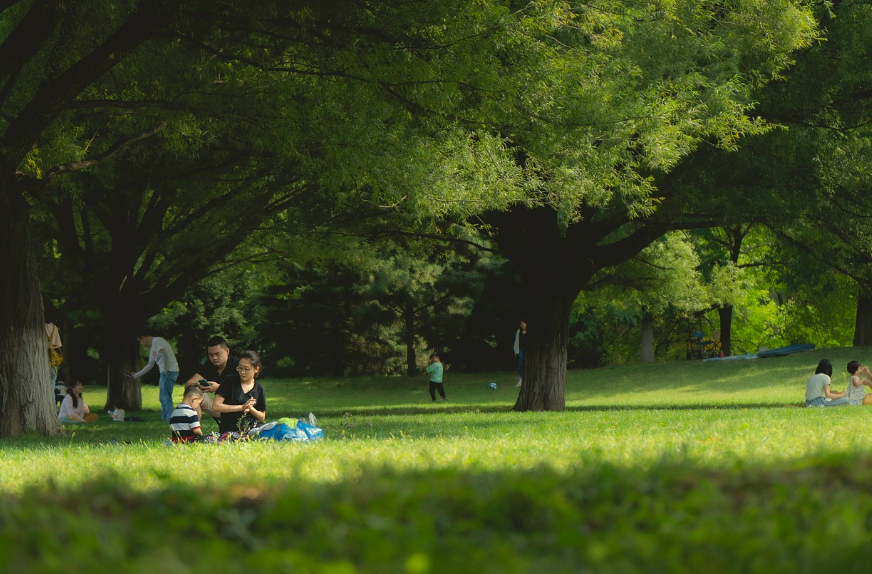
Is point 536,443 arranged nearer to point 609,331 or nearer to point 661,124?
point 661,124

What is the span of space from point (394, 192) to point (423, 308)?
28602mm

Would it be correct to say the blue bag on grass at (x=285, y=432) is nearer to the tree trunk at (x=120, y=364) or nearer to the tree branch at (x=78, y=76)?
the tree branch at (x=78, y=76)

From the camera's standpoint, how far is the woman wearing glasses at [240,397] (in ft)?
35.5

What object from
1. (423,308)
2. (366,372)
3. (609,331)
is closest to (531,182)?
(423,308)

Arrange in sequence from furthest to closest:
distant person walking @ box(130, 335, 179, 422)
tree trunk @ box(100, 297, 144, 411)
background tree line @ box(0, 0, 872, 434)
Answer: tree trunk @ box(100, 297, 144, 411), distant person walking @ box(130, 335, 179, 422), background tree line @ box(0, 0, 872, 434)

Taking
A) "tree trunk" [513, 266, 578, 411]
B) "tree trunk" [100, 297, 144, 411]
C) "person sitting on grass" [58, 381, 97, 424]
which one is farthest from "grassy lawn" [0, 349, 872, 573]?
"tree trunk" [100, 297, 144, 411]

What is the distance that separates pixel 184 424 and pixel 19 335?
498 cm

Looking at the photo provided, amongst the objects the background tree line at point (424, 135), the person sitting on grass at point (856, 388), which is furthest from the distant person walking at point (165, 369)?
the person sitting on grass at point (856, 388)

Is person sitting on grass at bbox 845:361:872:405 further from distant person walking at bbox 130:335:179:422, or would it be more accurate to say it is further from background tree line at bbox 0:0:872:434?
distant person walking at bbox 130:335:179:422

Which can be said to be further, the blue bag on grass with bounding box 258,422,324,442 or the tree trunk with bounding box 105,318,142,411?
the tree trunk with bounding box 105,318,142,411

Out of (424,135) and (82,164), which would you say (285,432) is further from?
(82,164)

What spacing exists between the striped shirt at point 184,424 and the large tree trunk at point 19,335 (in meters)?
4.54

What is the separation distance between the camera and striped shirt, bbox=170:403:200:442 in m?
10.9

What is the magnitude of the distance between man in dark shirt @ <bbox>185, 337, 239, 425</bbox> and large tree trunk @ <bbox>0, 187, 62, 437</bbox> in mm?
3429
